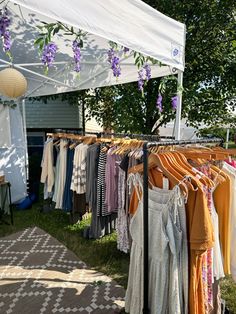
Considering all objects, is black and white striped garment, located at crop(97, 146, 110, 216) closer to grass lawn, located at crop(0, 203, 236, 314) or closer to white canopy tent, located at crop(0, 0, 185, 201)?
grass lawn, located at crop(0, 203, 236, 314)

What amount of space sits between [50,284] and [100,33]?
2.93 metres

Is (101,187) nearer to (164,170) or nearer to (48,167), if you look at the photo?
(48,167)

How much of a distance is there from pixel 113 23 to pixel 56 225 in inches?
154

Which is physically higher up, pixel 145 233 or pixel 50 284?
pixel 145 233

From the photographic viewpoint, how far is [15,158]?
6.34 metres

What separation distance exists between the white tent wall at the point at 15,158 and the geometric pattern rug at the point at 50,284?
206cm

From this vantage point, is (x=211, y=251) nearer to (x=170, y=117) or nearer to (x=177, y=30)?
(x=177, y=30)

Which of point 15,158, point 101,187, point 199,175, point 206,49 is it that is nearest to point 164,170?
point 199,175

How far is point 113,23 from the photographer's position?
2.52 metres

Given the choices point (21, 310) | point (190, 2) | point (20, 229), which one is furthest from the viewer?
point (190, 2)

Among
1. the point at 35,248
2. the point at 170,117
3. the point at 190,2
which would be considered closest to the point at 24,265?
the point at 35,248

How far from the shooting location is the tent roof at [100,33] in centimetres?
221

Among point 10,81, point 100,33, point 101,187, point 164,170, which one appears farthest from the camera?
point 10,81

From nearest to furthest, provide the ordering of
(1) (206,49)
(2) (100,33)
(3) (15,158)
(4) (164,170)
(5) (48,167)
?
(4) (164,170), (2) (100,33), (5) (48,167), (3) (15,158), (1) (206,49)
